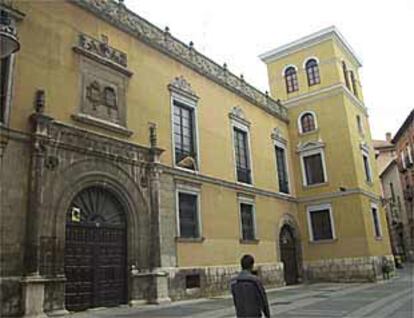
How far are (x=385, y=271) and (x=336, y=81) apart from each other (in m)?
10.2

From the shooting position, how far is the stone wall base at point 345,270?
21.4 m

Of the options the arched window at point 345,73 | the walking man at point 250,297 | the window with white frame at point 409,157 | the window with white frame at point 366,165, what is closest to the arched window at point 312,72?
the arched window at point 345,73

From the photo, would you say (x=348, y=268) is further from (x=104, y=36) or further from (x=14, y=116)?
(x=14, y=116)

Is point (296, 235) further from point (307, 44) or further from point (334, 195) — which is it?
point (307, 44)

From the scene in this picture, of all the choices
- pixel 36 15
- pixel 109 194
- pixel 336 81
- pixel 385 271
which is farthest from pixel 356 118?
pixel 36 15

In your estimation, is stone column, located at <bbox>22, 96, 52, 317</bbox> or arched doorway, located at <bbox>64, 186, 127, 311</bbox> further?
arched doorway, located at <bbox>64, 186, 127, 311</bbox>

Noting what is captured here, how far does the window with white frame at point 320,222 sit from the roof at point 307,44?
9252 millimetres

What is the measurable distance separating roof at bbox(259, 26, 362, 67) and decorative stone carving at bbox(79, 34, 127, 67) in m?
14.4

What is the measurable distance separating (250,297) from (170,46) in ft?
42.0

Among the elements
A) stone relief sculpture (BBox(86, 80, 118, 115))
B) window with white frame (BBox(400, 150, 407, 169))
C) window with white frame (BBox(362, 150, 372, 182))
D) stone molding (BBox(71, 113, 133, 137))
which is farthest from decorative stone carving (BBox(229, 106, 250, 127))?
window with white frame (BBox(400, 150, 407, 169))

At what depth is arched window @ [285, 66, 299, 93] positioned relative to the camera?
25719 millimetres

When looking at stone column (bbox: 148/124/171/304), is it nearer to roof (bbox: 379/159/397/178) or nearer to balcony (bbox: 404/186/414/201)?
balcony (bbox: 404/186/414/201)

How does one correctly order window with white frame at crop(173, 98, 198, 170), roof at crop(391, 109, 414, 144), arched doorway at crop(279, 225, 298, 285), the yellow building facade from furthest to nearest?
1. roof at crop(391, 109, 414, 144)
2. arched doorway at crop(279, 225, 298, 285)
3. window with white frame at crop(173, 98, 198, 170)
4. the yellow building facade

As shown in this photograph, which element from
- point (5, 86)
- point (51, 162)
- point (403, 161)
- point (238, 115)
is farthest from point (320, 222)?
point (403, 161)
